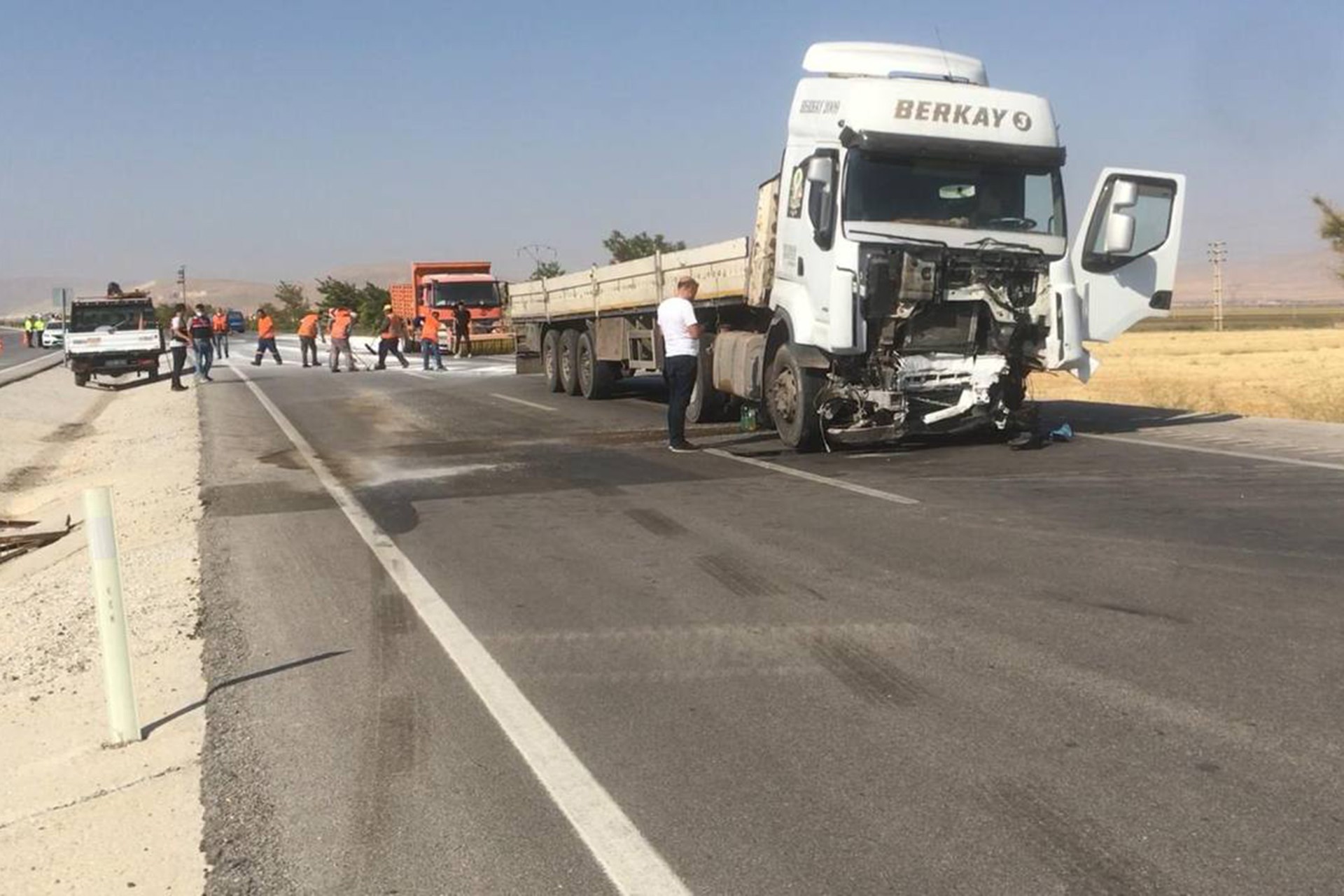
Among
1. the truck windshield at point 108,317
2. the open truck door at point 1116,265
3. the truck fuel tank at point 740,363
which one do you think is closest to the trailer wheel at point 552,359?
the truck fuel tank at point 740,363

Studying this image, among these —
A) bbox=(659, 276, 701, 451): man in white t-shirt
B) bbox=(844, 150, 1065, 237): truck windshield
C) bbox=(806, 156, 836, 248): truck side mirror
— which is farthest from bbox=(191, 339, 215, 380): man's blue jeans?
bbox=(844, 150, 1065, 237): truck windshield

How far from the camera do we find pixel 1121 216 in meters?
11.5

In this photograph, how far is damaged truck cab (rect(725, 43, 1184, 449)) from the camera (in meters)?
10.9

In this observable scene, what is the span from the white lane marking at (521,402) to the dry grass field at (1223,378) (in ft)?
23.7

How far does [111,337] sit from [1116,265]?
27.2 m

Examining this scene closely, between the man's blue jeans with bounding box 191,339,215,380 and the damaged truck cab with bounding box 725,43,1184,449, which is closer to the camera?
the damaged truck cab with bounding box 725,43,1184,449

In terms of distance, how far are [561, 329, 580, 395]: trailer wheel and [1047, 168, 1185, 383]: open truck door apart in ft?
34.4

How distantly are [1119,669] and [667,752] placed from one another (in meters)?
1.95

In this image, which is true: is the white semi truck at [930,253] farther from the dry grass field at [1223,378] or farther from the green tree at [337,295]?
the green tree at [337,295]

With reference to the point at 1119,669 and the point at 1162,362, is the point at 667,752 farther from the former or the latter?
the point at 1162,362

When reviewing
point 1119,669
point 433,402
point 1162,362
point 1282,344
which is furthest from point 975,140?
point 1282,344

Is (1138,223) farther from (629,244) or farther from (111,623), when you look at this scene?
(629,244)

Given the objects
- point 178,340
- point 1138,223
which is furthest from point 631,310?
point 178,340

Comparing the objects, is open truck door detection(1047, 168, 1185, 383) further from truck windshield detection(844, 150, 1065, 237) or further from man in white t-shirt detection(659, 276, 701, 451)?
man in white t-shirt detection(659, 276, 701, 451)
